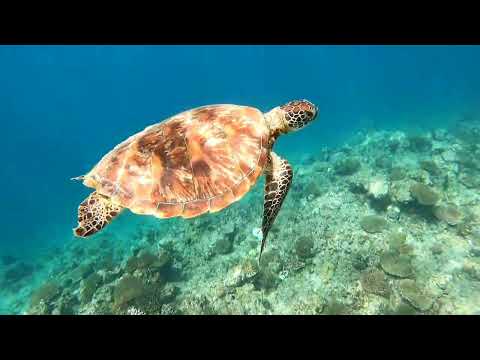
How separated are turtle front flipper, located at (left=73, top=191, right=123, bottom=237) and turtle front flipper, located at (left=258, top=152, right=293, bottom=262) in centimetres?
217

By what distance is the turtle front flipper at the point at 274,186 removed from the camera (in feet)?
12.5

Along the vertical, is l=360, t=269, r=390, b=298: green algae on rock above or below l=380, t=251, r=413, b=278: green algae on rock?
below

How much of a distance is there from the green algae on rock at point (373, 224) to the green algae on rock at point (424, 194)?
1481 mm

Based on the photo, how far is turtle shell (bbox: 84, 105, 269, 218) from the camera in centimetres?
363

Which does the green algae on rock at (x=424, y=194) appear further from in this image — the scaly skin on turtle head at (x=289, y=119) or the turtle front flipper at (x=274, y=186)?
the turtle front flipper at (x=274, y=186)

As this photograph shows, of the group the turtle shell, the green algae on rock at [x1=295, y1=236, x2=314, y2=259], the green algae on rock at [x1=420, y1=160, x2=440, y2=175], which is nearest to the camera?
the turtle shell

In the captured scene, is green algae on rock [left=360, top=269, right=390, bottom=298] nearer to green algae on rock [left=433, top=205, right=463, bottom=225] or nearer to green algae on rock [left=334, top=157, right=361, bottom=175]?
green algae on rock [left=433, top=205, right=463, bottom=225]

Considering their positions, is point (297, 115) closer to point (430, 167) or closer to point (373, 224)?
point (373, 224)

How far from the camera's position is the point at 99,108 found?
124938mm

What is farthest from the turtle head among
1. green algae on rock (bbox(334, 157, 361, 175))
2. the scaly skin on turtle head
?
green algae on rock (bbox(334, 157, 361, 175))

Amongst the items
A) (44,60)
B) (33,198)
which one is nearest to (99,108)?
(44,60)
